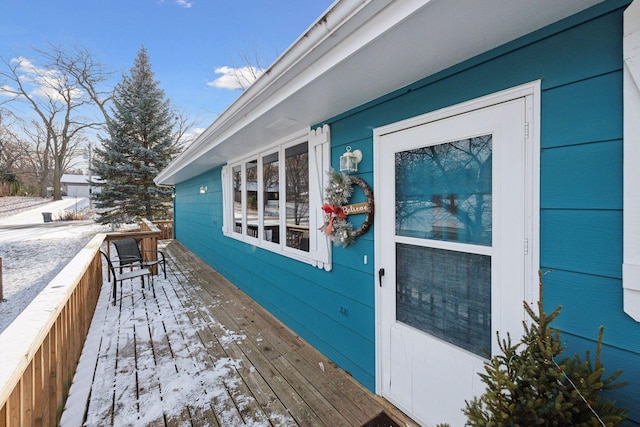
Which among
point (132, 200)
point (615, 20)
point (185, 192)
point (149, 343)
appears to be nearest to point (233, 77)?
point (185, 192)

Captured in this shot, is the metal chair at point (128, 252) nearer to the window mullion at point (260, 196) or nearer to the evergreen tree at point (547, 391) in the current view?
the window mullion at point (260, 196)

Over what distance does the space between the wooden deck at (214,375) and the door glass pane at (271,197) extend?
3.41ft

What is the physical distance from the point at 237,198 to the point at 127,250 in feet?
6.38

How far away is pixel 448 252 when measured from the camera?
5.37 ft

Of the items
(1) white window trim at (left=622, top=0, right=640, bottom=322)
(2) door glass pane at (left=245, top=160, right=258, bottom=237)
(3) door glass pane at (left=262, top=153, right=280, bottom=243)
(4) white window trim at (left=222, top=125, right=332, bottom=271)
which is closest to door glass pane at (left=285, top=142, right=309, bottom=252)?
(4) white window trim at (left=222, top=125, right=332, bottom=271)

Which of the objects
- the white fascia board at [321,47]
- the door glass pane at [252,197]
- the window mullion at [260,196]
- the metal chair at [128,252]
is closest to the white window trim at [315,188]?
the window mullion at [260,196]

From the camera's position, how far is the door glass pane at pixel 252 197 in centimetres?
395

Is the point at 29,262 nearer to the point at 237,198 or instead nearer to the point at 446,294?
the point at 237,198

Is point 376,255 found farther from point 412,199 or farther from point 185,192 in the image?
point 185,192

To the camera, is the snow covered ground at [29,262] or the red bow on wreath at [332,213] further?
the snow covered ground at [29,262]

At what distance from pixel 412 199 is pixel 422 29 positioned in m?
0.94

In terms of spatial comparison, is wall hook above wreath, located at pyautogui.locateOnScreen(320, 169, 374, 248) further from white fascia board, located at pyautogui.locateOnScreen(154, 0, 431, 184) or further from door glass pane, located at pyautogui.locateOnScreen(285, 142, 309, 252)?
white fascia board, located at pyautogui.locateOnScreen(154, 0, 431, 184)

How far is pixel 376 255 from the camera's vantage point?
2.05 metres

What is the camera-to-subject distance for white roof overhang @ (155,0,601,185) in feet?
3.63
